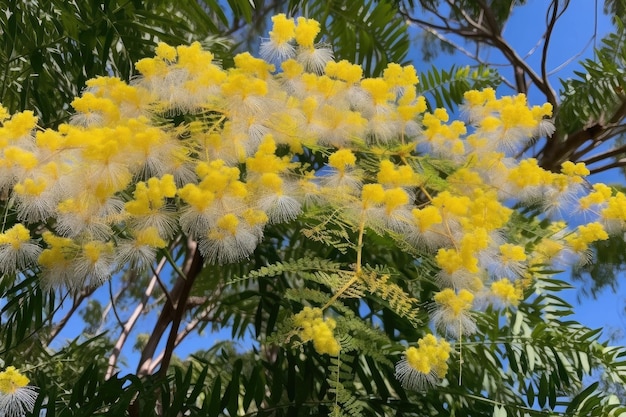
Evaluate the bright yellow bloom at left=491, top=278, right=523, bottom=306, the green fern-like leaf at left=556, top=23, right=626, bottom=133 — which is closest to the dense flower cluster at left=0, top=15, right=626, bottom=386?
the bright yellow bloom at left=491, top=278, right=523, bottom=306

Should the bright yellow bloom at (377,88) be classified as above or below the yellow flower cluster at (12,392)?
above

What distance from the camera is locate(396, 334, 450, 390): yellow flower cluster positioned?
0.36 metres

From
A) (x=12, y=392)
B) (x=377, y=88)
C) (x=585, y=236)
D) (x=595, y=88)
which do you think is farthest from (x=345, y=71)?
(x=595, y=88)

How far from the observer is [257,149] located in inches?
18.3

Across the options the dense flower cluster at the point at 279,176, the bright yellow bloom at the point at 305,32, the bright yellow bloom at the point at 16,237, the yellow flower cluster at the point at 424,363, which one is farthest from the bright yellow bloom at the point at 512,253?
the bright yellow bloom at the point at 16,237

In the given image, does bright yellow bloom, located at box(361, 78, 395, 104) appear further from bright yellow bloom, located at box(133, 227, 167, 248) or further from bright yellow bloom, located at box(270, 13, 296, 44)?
bright yellow bloom, located at box(133, 227, 167, 248)

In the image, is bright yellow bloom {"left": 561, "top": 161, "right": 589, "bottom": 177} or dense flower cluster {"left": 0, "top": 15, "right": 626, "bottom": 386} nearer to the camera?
dense flower cluster {"left": 0, "top": 15, "right": 626, "bottom": 386}

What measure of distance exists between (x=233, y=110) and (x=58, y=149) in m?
0.14

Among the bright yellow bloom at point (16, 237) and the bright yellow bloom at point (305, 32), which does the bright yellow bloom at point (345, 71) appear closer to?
Result: the bright yellow bloom at point (305, 32)

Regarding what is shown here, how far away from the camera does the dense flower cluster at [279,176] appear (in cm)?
40

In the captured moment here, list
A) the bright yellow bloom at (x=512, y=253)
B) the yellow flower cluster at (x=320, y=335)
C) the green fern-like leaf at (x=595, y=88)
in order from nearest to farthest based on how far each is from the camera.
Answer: the yellow flower cluster at (x=320, y=335) < the bright yellow bloom at (x=512, y=253) < the green fern-like leaf at (x=595, y=88)

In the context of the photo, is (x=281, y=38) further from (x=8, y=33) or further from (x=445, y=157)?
(x=8, y=33)

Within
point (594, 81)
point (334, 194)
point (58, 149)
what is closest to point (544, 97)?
point (594, 81)

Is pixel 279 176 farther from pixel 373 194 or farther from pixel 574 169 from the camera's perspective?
pixel 574 169
